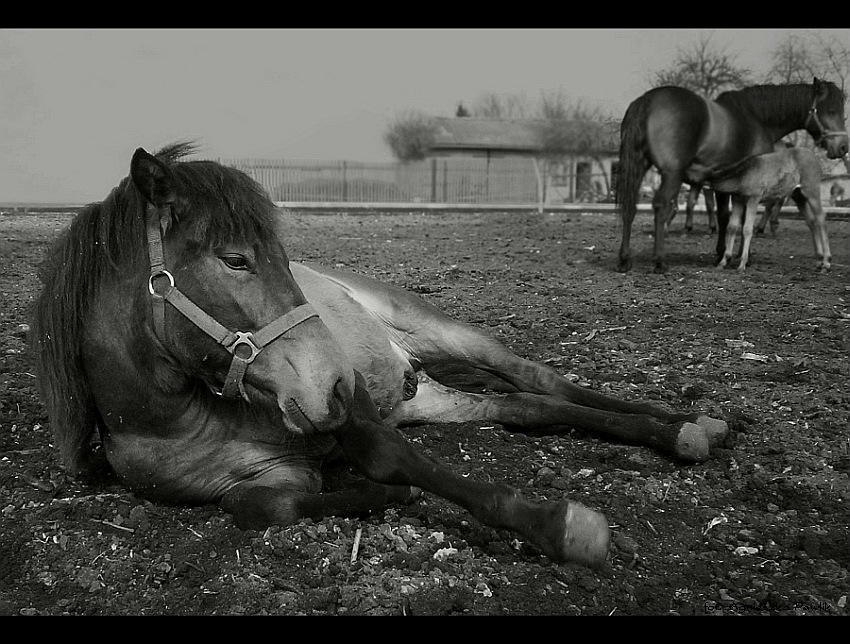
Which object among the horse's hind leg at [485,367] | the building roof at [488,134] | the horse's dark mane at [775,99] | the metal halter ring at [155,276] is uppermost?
the building roof at [488,134]

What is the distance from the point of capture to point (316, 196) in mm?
33562

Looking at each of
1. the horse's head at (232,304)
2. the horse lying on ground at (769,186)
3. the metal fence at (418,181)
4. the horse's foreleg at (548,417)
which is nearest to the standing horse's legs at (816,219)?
the horse lying on ground at (769,186)

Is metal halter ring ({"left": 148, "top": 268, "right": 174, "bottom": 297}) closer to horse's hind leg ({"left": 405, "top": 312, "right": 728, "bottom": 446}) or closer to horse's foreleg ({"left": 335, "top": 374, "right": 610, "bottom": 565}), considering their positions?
horse's foreleg ({"left": 335, "top": 374, "right": 610, "bottom": 565})

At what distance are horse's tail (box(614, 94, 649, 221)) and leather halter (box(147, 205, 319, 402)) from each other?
8.15m

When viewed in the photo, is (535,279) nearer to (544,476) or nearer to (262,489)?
(544,476)

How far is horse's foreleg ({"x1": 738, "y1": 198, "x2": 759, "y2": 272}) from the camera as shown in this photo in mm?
9633

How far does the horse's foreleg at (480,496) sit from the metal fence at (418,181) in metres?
31.0

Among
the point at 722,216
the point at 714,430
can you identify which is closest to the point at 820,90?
the point at 722,216

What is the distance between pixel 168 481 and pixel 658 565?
1.83 metres

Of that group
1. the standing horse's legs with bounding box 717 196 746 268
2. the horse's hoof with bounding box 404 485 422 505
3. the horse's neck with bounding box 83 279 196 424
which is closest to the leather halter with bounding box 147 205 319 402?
the horse's neck with bounding box 83 279 196 424

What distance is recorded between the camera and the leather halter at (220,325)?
98.8 inches

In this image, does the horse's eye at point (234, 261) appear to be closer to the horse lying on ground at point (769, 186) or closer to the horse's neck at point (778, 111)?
the horse lying on ground at point (769, 186)

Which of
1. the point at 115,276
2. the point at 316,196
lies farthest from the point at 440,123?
the point at 115,276

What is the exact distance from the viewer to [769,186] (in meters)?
9.91
